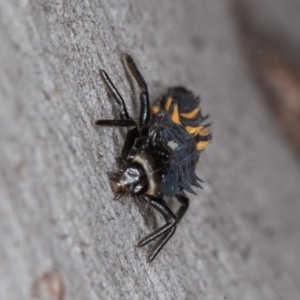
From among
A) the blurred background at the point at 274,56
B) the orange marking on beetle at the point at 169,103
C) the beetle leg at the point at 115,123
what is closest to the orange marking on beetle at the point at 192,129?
the orange marking on beetle at the point at 169,103

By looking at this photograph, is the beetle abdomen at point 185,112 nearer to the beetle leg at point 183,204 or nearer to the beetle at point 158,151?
the beetle at point 158,151

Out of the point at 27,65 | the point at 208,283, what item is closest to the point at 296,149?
the point at 208,283

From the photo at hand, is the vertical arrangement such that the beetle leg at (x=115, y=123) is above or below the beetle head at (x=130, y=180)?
above

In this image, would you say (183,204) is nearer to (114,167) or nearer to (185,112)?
(185,112)

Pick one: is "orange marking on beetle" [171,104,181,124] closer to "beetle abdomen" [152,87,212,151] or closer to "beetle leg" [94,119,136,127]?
"beetle abdomen" [152,87,212,151]

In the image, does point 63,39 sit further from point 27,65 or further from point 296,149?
point 296,149

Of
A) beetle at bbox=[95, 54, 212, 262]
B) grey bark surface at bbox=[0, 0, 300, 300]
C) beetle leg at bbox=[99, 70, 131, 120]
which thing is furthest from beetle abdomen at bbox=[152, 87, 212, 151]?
beetle leg at bbox=[99, 70, 131, 120]
